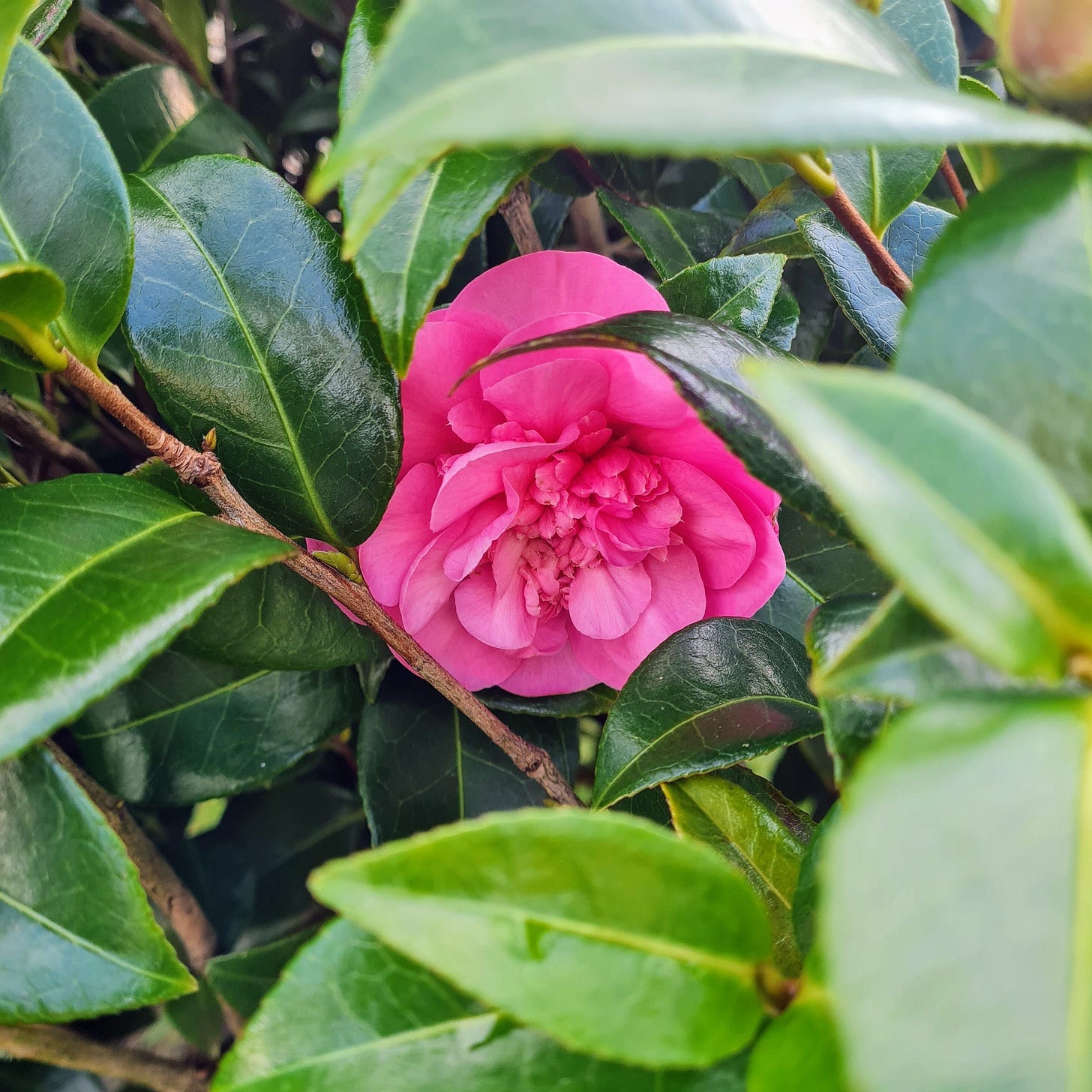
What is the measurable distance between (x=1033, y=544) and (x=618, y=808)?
415mm

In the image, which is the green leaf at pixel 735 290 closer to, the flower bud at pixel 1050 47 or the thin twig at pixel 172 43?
the flower bud at pixel 1050 47

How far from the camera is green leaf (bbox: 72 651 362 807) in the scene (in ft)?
1.88

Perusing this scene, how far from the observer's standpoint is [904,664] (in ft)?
0.82

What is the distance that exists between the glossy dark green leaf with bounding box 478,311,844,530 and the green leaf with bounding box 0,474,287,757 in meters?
0.17

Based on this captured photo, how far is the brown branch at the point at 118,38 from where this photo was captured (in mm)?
783

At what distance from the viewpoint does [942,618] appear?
0.20m

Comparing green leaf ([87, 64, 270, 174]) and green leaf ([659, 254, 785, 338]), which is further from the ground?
green leaf ([87, 64, 270, 174])

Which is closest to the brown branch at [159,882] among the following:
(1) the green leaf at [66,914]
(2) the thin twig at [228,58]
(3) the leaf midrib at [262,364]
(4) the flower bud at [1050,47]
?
(1) the green leaf at [66,914]

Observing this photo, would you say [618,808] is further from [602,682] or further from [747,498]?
[747,498]

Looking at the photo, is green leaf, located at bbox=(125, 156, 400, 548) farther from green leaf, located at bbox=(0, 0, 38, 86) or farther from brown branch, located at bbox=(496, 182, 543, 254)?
brown branch, located at bbox=(496, 182, 543, 254)

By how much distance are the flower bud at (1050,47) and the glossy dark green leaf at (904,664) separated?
23 cm

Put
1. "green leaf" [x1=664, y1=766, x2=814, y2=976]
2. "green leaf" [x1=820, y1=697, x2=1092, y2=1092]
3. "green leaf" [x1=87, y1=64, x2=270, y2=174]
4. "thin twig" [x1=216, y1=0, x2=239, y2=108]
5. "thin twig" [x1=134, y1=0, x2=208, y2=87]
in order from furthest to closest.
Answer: "thin twig" [x1=216, y1=0, x2=239, y2=108], "thin twig" [x1=134, y1=0, x2=208, y2=87], "green leaf" [x1=87, y1=64, x2=270, y2=174], "green leaf" [x1=664, y1=766, x2=814, y2=976], "green leaf" [x1=820, y1=697, x2=1092, y2=1092]

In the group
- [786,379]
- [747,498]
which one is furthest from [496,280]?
[786,379]

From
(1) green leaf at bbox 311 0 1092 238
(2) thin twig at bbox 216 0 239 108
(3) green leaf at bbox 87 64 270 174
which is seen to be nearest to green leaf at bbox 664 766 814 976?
(1) green leaf at bbox 311 0 1092 238
